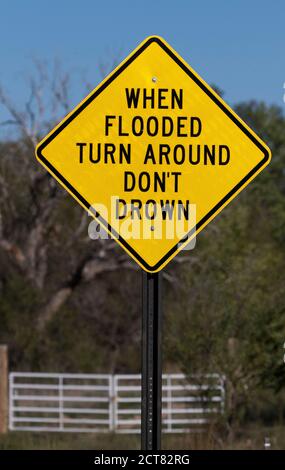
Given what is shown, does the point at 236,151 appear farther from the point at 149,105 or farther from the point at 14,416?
the point at 14,416

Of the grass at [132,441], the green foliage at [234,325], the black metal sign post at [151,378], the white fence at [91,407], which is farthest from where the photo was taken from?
the white fence at [91,407]

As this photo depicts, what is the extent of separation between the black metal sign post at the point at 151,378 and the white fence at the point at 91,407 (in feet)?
39.5

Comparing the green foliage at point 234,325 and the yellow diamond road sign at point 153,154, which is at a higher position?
the yellow diamond road sign at point 153,154

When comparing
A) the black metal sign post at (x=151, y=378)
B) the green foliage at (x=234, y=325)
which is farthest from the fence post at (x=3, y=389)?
the black metal sign post at (x=151, y=378)

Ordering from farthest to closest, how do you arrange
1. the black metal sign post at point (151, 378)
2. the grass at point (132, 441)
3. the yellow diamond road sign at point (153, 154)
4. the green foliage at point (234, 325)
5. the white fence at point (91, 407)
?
the white fence at point (91, 407) < the green foliage at point (234, 325) < the grass at point (132, 441) < the yellow diamond road sign at point (153, 154) < the black metal sign post at point (151, 378)

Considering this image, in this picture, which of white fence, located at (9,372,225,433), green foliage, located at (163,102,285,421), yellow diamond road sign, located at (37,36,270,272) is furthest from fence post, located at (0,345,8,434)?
yellow diamond road sign, located at (37,36,270,272)

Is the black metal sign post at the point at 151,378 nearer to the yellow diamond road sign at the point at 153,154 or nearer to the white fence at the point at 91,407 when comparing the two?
the yellow diamond road sign at the point at 153,154

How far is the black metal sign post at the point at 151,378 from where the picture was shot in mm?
4398

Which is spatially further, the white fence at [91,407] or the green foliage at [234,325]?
the white fence at [91,407]

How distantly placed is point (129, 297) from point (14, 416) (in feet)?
26.7

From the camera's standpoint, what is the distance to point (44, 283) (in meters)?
28.5

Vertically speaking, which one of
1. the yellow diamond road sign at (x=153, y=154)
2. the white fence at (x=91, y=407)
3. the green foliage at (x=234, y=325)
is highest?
the yellow diamond road sign at (x=153, y=154)

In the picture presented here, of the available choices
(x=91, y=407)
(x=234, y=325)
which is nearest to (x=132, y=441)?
(x=234, y=325)

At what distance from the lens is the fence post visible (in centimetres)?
1888
